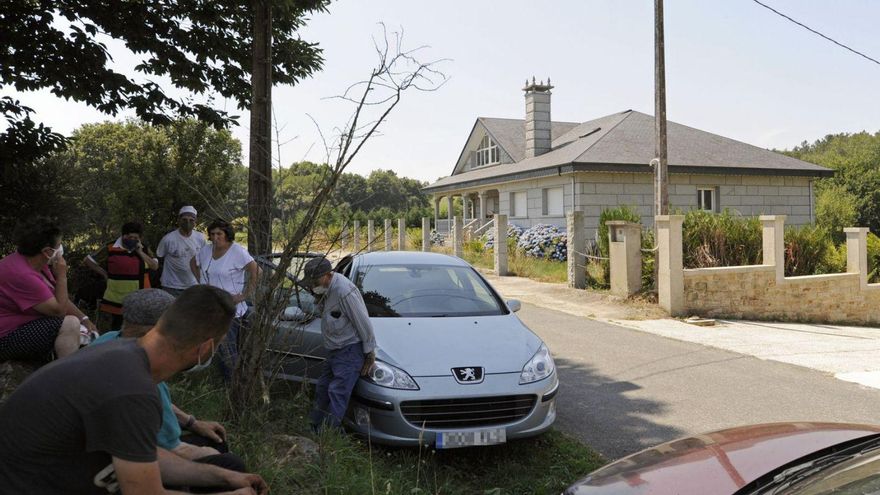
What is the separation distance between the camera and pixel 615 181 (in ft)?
71.7

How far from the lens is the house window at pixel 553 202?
23.1 meters

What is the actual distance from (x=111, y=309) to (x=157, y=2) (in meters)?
4.25

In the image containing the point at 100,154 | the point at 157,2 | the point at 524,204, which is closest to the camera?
the point at 157,2

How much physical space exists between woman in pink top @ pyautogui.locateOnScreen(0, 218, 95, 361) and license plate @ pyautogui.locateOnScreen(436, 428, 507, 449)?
2.54 m

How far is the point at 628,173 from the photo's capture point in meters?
21.8

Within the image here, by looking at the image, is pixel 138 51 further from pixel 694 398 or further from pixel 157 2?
pixel 694 398

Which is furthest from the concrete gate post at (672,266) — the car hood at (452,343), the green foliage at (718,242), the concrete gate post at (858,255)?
the car hood at (452,343)

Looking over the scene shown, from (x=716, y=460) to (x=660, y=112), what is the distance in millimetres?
12148

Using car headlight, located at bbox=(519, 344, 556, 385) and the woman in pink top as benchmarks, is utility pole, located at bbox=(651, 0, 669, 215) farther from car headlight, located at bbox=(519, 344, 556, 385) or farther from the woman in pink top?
the woman in pink top

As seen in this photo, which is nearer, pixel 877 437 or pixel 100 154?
pixel 877 437

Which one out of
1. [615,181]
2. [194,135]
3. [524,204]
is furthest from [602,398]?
[524,204]

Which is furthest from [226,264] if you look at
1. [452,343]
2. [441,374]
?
[441,374]

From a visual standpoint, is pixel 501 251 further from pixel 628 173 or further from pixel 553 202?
pixel 628 173

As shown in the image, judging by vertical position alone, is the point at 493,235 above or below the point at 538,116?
below
